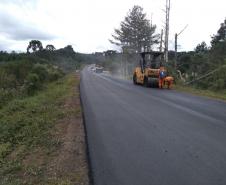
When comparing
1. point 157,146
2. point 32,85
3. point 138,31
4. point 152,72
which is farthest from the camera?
point 138,31

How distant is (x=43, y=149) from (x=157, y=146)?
2.43m

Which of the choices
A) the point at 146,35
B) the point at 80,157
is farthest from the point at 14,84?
the point at 146,35

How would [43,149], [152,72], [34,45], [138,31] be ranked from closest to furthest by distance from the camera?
[43,149] → [152,72] → [138,31] → [34,45]

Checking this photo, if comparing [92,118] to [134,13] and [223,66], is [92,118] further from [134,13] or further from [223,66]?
[134,13]

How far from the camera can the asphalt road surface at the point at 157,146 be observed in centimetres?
553

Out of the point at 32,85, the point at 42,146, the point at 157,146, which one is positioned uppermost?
the point at 157,146

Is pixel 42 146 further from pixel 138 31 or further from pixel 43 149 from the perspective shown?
pixel 138 31

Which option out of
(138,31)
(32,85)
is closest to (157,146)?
(32,85)

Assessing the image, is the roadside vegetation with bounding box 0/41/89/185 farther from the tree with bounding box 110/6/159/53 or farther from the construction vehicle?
the tree with bounding box 110/6/159/53

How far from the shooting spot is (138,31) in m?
58.5

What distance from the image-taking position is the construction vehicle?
2527cm

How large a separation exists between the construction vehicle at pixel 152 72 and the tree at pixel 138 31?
3026 cm

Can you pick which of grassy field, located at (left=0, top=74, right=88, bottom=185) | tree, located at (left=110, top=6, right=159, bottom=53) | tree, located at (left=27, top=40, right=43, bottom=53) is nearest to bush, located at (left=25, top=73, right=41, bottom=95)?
grassy field, located at (left=0, top=74, right=88, bottom=185)

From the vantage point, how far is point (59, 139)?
8523 mm
